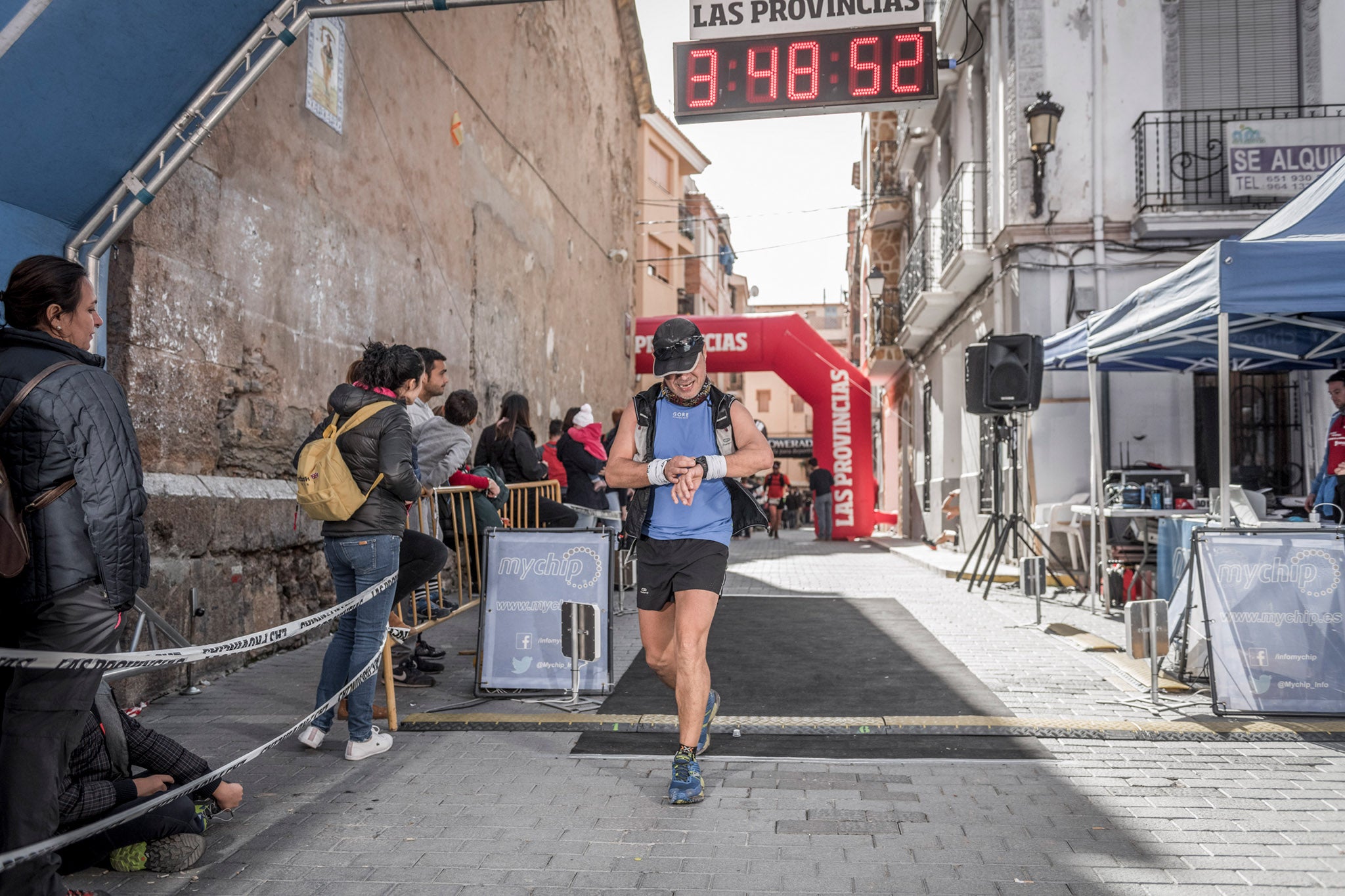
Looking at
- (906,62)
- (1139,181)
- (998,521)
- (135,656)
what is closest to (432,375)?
(135,656)

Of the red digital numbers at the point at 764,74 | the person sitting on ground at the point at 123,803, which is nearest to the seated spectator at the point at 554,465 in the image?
the red digital numbers at the point at 764,74

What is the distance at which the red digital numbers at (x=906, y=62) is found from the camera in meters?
8.15

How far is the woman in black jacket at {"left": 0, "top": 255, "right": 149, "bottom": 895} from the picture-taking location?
280cm

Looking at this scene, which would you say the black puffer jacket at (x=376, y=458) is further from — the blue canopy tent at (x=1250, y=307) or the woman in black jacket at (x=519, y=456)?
the blue canopy tent at (x=1250, y=307)

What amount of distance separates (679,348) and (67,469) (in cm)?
218

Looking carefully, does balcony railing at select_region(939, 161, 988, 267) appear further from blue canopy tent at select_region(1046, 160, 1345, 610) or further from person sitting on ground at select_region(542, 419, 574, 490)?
person sitting on ground at select_region(542, 419, 574, 490)

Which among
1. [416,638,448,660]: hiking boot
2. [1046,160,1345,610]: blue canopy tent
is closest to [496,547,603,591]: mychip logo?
[416,638,448,660]: hiking boot

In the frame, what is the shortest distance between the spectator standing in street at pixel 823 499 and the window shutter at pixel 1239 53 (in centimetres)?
1016

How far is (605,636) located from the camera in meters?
5.51

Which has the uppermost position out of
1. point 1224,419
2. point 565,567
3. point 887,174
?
A: point 887,174

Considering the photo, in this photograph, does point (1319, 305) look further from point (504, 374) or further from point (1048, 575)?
point (504, 374)

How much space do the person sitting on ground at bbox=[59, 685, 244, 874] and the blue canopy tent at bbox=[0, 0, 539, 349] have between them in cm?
257

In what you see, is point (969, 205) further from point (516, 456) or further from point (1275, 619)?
point (1275, 619)

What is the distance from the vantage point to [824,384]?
20.5m
